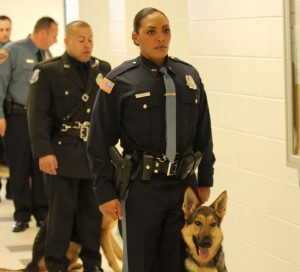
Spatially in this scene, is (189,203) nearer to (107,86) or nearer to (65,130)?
(107,86)

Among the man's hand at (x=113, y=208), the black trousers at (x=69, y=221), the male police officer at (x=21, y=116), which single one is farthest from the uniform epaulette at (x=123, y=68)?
the male police officer at (x=21, y=116)

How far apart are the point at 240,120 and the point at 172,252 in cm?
127

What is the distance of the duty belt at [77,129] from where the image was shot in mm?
5199

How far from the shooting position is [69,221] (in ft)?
17.3

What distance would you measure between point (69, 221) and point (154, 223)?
5.60ft

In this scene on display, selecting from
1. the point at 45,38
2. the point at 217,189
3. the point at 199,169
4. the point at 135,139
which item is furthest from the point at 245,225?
the point at 45,38

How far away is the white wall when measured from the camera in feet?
14.2

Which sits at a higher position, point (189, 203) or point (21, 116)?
point (21, 116)

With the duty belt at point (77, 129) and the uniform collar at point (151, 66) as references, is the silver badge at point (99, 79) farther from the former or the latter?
the uniform collar at point (151, 66)

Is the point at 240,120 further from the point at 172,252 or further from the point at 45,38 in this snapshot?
the point at 45,38

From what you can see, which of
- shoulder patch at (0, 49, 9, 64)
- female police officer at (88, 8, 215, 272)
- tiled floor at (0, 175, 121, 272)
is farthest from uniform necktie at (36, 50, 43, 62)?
female police officer at (88, 8, 215, 272)

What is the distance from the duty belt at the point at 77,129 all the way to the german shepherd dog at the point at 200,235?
1712 mm

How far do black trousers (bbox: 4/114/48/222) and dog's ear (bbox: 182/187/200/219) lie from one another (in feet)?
11.6

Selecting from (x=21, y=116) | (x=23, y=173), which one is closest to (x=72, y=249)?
(x=23, y=173)
